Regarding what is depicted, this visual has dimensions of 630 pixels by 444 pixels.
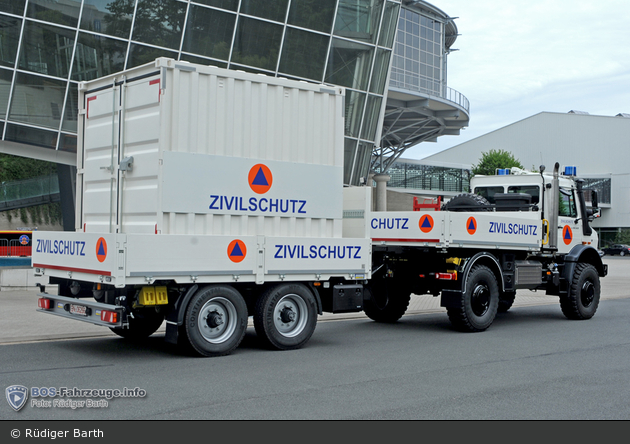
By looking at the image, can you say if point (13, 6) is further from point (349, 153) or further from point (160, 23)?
point (349, 153)

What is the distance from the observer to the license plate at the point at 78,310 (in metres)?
8.81

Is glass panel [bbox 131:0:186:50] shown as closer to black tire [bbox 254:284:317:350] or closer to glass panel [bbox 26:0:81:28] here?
glass panel [bbox 26:0:81:28]

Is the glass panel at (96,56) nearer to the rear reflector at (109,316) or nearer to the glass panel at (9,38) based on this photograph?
Answer: the glass panel at (9,38)

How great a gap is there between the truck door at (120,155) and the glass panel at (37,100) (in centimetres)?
1306

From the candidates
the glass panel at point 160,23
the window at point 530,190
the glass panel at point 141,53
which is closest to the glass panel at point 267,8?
the glass panel at point 160,23

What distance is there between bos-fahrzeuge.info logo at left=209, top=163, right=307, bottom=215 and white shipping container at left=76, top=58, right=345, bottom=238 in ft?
0.05

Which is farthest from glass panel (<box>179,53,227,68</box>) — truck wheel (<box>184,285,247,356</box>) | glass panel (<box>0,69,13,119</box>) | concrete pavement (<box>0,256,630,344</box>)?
truck wheel (<box>184,285,247,356</box>)

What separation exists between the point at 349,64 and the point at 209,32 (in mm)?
5567

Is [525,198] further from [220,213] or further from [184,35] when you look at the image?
[184,35]

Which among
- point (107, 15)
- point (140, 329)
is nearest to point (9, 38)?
point (107, 15)

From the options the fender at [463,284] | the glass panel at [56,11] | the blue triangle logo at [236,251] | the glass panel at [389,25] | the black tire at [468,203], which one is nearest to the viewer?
the blue triangle logo at [236,251]

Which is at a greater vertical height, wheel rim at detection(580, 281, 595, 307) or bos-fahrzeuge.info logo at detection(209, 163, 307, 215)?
bos-fahrzeuge.info logo at detection(209, 163, 307, 215)

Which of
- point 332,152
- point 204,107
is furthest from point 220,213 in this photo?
point 332,152

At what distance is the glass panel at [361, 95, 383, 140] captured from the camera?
88.5 ft
